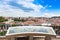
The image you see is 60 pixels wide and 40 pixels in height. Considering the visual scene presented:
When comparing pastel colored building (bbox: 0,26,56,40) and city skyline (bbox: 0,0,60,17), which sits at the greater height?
city skyline (bbox: 0,0,60,17)

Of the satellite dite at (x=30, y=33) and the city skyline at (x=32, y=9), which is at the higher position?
the city skyline at (x=32, y=9)

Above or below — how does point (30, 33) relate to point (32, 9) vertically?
below

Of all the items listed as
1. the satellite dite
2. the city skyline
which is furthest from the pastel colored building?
the city skyline

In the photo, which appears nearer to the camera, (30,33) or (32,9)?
(30,33)

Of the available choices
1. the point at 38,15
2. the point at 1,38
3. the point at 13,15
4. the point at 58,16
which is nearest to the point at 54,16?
the point at 58,16

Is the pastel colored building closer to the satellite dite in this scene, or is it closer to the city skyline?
the satellite dite

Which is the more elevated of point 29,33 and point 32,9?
point 32,9

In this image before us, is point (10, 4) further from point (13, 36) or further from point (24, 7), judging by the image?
point (13, 36)

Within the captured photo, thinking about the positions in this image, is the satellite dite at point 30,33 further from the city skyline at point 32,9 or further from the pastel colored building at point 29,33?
the city skyline at point 32,9

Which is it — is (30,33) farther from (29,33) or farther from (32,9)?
(32,9)

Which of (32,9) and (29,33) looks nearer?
(29,33)

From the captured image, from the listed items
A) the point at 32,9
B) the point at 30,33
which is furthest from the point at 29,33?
the point at 32,9

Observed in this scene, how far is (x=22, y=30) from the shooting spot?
9.29 ft

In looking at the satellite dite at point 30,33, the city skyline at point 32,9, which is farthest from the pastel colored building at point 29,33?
the city skyline at point 32,9
